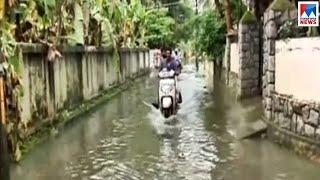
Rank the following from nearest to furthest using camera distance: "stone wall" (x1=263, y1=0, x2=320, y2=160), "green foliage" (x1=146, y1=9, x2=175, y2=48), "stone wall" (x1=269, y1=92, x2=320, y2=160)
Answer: "stone wall" (x1=269, y1=92, x2=320, y2=160) < "stone wall" (x1=263, y1=0, x2=320, y2=160) < "green foliage" (x1=146, y1=9, x2=175, y2=48)

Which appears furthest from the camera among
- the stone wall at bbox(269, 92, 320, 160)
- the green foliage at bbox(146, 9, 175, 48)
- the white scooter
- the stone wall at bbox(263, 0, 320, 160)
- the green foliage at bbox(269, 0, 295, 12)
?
the green foliage at bbox(146, 9, 175, 48)

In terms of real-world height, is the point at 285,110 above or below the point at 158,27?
below

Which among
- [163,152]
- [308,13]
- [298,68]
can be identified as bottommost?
[163,152]

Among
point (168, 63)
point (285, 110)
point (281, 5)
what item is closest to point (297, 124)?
point (285, 110)

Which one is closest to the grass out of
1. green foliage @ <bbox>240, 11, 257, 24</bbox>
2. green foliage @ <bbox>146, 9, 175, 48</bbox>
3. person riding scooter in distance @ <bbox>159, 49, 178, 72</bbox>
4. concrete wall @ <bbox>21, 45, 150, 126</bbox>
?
concrete wall @ <bbox>21, 45, 150, 126</bbox>

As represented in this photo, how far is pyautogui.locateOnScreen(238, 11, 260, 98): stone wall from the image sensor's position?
17641mm

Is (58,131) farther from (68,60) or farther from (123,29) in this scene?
(123,29)

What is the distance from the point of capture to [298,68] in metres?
9.94

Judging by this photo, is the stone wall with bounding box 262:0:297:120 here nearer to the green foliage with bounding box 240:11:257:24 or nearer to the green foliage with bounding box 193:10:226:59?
the green foliage with bounding box 240:11:257:24

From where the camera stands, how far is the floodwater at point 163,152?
8.42 metres

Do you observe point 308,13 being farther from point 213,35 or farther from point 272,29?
point 213,35

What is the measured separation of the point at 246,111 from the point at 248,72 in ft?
9.14

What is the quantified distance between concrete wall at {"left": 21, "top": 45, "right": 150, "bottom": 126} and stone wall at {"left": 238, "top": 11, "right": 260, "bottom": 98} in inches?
197

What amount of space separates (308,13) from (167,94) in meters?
5.51
